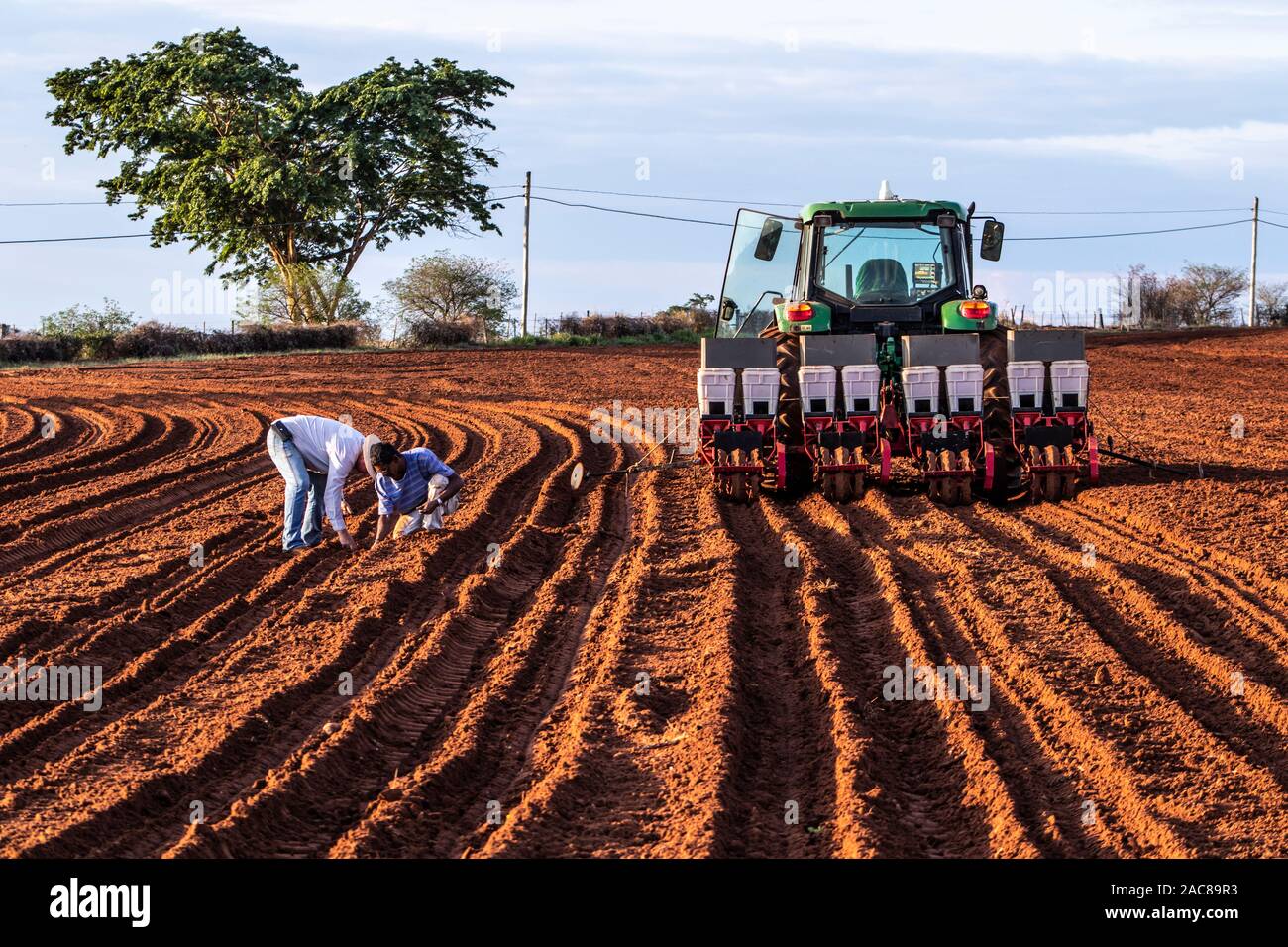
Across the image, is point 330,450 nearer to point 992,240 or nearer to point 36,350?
point 992,240

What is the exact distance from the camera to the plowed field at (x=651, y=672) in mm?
5574

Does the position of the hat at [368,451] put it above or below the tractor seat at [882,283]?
below

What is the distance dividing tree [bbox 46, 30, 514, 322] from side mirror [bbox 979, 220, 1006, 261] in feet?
93.1

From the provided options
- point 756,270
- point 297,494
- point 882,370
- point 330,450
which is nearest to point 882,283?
point 882,370

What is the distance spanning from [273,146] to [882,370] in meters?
30.1

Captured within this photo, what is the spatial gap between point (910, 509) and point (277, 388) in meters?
19.0

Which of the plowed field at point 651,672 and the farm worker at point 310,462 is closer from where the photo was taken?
the plowed field at point 651,672

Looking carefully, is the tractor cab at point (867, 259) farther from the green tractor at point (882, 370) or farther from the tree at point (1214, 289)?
the tree at point (1214, 289)

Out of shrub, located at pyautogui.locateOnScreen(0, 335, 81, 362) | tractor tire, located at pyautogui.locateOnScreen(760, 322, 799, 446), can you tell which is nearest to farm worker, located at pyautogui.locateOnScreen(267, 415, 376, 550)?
tractor tire, located at pyautogui.locateOnScreen(760, 322, 799, 446)

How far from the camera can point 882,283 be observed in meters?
13.9

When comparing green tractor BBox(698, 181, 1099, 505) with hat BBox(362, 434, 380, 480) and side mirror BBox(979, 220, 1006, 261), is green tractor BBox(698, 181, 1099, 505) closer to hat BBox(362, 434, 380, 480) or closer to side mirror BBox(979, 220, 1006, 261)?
side mirror BBox(979, 220, 1006, 261)

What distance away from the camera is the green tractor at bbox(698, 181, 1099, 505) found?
12.7 metres

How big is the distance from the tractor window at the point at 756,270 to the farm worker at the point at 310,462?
15.4ft

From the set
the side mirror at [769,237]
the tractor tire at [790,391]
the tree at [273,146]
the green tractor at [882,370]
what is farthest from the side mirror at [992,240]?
the tree at [273,146]
